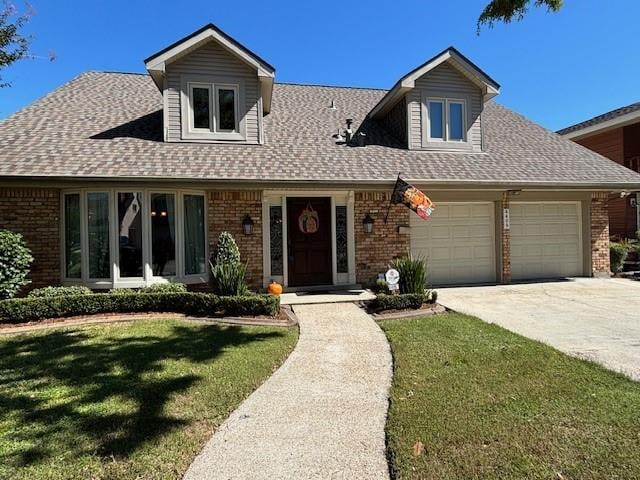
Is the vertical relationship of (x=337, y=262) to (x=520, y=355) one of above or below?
above

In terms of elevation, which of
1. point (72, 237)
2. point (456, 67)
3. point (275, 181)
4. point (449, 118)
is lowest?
point (72, 237)

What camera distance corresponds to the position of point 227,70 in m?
10.5

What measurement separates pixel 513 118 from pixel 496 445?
47.3 ft

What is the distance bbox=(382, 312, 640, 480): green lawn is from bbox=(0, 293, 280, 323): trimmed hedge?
306 cm

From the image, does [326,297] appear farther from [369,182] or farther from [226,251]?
[369,182]

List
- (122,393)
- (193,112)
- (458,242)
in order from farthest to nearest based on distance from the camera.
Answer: (458,242), (193,112), (122,393)

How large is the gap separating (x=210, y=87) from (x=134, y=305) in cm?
581

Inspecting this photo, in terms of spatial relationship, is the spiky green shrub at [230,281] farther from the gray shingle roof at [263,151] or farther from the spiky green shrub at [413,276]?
the spiky green shrub at [413,276]

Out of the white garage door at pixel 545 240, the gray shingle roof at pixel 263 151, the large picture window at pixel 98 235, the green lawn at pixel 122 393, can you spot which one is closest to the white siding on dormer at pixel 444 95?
the gray shingle roof at pixel 263 151

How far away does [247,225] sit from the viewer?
977 cm

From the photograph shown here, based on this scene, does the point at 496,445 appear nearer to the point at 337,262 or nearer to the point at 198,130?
the point at 337,262

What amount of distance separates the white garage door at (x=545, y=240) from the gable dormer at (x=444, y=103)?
2557 millimetres

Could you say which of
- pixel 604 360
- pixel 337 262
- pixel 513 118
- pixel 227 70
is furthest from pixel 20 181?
pixel 513 118

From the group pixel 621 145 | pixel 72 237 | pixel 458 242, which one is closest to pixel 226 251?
pixel 72 237
